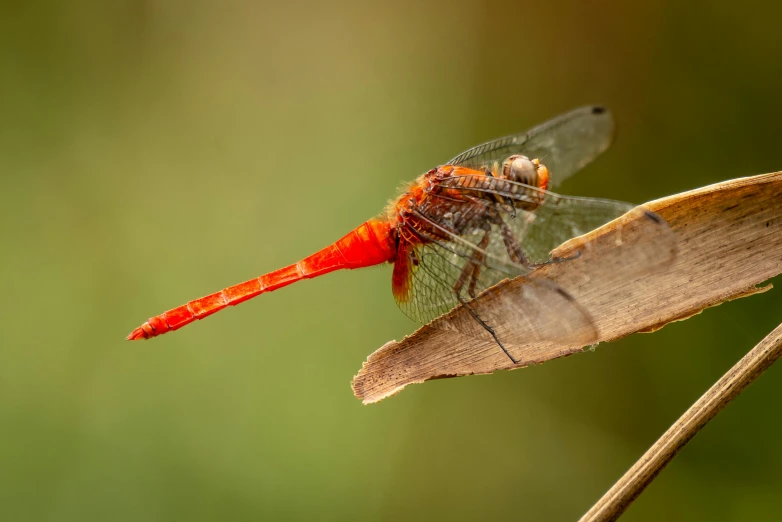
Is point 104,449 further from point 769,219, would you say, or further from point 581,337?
point 769,219

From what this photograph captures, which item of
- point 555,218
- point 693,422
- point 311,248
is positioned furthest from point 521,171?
point 311,248

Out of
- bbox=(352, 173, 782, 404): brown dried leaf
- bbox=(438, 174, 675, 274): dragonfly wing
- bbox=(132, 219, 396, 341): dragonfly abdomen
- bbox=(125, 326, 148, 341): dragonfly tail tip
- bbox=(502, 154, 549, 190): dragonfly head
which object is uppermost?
bbox=(125, 326, 148, 341): dragonfly tail tip

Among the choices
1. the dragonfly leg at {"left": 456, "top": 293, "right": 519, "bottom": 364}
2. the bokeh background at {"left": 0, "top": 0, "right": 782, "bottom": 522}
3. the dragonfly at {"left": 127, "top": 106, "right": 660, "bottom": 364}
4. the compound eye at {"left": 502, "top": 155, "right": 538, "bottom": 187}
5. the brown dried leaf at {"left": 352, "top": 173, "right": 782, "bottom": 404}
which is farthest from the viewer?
the bokeh background at {"left": 0, "top": 0, "right": 782, "bottom": 522}

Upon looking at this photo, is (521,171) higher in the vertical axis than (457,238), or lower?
higher

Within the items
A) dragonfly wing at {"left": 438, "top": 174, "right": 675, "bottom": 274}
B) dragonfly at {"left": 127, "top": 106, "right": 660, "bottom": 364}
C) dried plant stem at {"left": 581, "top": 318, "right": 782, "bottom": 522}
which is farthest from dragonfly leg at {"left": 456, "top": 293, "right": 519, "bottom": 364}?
dried plant stem at {"left": 581, "top": 318, "right": 782, "bottom": 522}

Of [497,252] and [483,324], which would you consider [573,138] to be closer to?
[497,252]

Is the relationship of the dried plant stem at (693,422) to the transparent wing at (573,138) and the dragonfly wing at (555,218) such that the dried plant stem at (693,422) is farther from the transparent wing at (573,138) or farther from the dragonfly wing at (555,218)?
the transparent wing at (573,138)

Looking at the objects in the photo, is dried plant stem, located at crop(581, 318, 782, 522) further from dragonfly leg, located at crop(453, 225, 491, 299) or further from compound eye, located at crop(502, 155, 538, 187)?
compound eye, located at crop(502, 155, 538, 187)

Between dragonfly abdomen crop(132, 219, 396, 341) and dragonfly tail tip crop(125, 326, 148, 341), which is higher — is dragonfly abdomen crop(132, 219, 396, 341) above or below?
below
